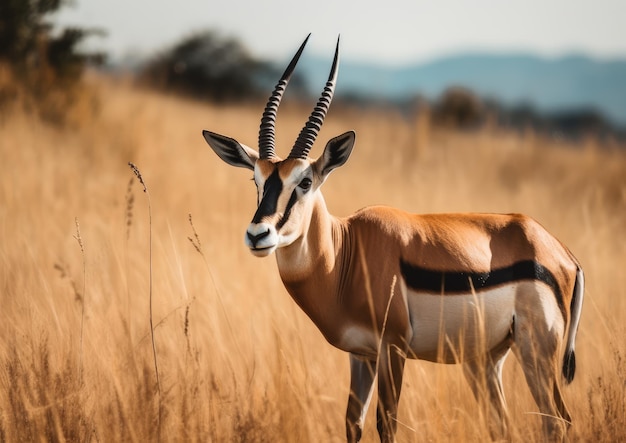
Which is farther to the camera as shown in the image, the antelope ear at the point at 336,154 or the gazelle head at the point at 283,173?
the antelope ear at the point at 336,154

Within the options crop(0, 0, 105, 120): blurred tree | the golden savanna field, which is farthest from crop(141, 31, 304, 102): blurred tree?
crop(0, 0, 105, 120): blurred tree

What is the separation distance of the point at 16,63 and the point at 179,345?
9.22 m

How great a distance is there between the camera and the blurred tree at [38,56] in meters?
11.8

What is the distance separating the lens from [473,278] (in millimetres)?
3881

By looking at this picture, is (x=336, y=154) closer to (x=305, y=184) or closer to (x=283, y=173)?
(x=305, y=184)

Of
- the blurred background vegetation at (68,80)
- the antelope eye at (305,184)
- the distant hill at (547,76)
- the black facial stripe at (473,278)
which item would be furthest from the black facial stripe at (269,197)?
the distant hill at (547,76)

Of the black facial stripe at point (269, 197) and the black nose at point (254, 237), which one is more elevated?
the black facial stripe at point (269, 197)

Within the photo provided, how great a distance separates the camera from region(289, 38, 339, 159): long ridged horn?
3.89 meters

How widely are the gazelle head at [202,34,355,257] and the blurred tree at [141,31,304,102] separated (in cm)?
1982

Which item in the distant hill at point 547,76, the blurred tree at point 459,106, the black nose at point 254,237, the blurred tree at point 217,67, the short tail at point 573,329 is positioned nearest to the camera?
the black nose at point 254,237

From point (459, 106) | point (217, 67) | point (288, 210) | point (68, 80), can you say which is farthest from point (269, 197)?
point (217, 67)

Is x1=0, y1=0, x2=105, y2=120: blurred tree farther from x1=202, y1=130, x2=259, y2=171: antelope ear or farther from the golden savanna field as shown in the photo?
x1=202, y1=130, x2=259, y2=171: antelope ear

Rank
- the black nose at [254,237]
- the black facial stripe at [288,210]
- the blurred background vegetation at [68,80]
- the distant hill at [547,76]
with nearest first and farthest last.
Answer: the black nose at [254,237] < the black facial stripe at [288,210] < the blurred background vegetation at [68,80] < the distant hill at [547,76]

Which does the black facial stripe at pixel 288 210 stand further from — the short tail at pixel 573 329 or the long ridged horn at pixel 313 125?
the short tail at pixel 573 329
